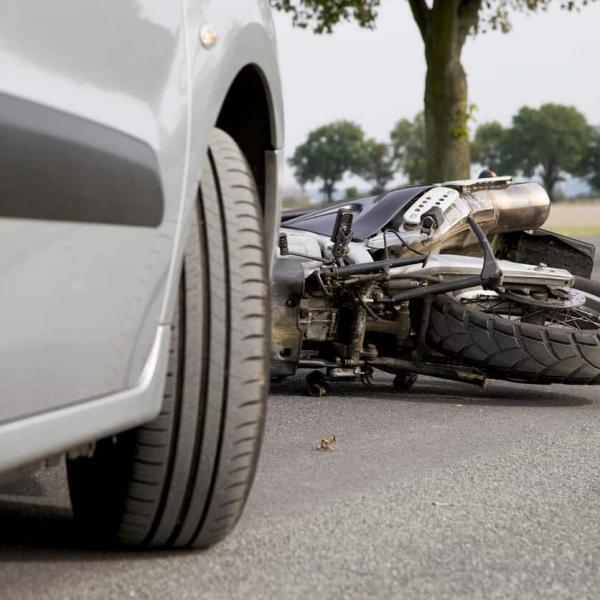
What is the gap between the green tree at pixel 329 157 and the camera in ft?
560

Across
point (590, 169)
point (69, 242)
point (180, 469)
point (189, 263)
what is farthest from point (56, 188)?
point (590, 169)

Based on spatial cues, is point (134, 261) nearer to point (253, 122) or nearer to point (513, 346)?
point (253, 122)

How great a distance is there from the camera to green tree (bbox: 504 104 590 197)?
558 ft

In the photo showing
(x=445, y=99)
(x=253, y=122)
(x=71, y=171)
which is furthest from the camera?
(x=445, y=99)

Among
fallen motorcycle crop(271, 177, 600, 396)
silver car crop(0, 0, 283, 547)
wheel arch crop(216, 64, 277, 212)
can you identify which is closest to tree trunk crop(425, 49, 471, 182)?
fallen motorcycle crop(271, 177, 600, 396)

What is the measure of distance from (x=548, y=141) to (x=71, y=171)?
175876 mm

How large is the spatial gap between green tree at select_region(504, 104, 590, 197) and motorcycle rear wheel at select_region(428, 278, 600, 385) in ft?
544

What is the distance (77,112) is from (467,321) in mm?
3541

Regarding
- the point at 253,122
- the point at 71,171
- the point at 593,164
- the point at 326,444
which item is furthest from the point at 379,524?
the point at 593,164

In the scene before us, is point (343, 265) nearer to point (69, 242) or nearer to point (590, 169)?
point (69, 242)

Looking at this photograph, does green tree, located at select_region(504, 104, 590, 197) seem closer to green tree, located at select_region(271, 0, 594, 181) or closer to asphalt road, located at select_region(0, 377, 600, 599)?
green tree, located at select_region(271, 0, 594, 181)

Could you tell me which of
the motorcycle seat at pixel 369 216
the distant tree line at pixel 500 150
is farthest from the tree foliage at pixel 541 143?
the motorcycle seat at pixel 369 216

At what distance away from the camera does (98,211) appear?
2.17 meters

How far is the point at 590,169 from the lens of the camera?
171m
